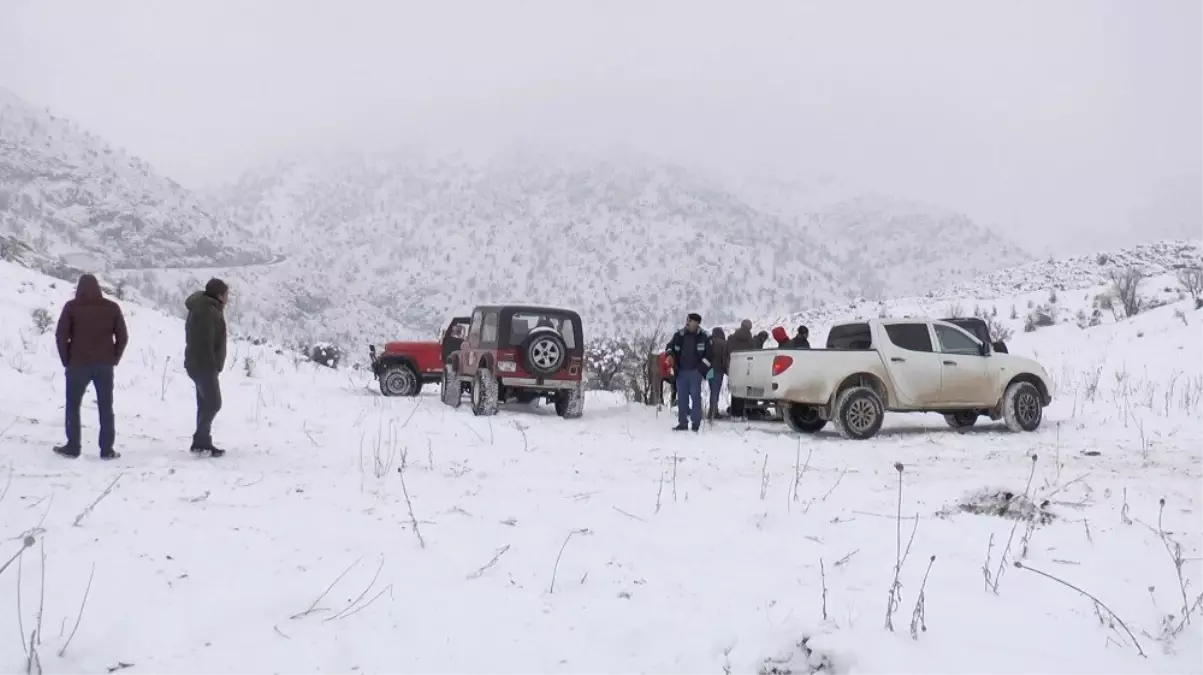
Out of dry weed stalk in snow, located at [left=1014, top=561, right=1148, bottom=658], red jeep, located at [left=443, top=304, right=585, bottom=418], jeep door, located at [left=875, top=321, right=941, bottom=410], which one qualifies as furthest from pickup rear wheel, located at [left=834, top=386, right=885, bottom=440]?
dry weed stalk in snow, located at [left=1014, top=561, right=1148, bottom=658]

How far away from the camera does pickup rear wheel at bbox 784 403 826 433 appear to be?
42.8ft

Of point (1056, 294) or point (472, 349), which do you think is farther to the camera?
point (1056, 294)

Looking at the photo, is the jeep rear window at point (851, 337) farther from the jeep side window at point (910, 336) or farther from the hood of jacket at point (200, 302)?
the hood of jacket at point (200, 302)

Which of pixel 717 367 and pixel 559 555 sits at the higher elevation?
pixel 717 367

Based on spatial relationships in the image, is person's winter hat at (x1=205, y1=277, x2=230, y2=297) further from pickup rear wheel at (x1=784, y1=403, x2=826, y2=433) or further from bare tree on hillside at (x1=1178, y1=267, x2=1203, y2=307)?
bare tree on hillside at (x1=1178, y1=267, x2=1203, y2=307)

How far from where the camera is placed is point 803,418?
517 inches

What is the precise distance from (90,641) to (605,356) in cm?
2122

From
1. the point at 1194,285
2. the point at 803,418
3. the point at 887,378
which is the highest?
the point at 1194,285

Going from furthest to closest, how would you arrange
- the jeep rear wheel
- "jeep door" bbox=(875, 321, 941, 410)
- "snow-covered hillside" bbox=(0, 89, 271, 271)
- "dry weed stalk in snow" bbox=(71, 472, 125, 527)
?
"snow-covered hillside" bbox=(0, 89, 271, 271)
the jeep rear wheel
"jeep door" bbox=(875, 321, 941, 410)
"dry weed stalk in snow" bbox=(71, 472, 125, 527)

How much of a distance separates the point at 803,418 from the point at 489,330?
5.67 m

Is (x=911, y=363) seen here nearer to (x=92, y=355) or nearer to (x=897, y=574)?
(x=897, y=574)

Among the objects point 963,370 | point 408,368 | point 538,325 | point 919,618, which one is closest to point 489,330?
point 538,325

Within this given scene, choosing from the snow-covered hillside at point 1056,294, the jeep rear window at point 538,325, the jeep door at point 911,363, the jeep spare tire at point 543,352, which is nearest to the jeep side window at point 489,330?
the jeep rear window at point 538,325

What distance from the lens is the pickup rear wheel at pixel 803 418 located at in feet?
42.8
